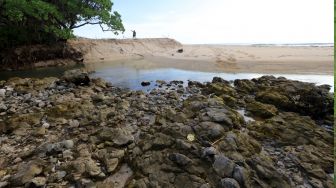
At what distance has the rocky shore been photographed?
20.2 ft

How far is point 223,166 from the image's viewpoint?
20.3ft

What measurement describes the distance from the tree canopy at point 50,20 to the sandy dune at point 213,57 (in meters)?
6.07

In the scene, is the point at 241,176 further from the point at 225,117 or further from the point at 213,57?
the point at 213,57

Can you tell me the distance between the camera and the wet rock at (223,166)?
6023mm

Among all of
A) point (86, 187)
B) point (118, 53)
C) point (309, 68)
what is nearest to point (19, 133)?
point (86, 187)

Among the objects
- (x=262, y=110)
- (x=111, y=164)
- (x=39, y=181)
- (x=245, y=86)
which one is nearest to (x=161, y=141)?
(x=111, y=164)

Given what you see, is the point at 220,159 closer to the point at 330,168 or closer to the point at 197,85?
the point at 330,168

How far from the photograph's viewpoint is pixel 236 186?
561 centimetres

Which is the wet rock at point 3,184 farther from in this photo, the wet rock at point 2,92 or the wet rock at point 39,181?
the wet rock at point 2,92

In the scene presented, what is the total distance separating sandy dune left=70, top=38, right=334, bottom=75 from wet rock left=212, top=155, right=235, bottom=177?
1901cm

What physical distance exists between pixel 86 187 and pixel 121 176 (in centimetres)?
86

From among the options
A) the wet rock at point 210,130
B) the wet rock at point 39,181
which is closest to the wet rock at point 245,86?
the wet rock at point 210,130

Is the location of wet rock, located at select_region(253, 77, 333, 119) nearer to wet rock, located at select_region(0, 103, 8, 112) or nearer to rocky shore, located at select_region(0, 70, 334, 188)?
rocky shore, located at select_region(0, 70, 334, 188)

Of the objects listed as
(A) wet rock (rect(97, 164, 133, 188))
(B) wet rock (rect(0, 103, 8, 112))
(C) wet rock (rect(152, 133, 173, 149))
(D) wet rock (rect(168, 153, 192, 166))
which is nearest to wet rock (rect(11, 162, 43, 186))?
(A) wet rock (rect(97, 164, 133, 188))
